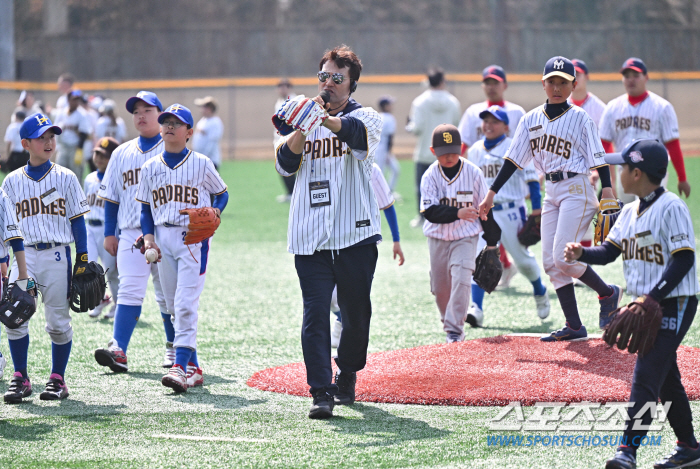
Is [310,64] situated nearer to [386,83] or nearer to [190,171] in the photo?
[386,83]

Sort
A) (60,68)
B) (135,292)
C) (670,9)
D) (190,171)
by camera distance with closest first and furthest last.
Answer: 1. (190,171)
2. (135,292)
3. (60,68)
4. (670,9)

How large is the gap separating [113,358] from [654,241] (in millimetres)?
3868

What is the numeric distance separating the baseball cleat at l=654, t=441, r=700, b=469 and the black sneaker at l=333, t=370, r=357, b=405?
6.24 feet

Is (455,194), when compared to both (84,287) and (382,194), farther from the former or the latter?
(84,287)

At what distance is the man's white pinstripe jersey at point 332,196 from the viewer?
4887mm

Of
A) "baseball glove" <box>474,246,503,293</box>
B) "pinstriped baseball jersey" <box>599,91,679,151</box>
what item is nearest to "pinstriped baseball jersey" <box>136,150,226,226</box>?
"baseball glove" <box>474,246,503,293</box>

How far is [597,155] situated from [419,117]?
24.0 ft

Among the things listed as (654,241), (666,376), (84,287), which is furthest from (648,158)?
(84,287)

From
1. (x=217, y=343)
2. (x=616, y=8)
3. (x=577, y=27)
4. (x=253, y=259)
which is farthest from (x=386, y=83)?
(x=217, y=343)

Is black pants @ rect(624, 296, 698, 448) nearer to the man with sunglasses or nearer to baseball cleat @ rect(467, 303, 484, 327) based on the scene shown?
the man with sunglasses

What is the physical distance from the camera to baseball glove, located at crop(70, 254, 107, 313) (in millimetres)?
5543

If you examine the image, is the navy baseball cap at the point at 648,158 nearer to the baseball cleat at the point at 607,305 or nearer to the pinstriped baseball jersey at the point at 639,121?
the baseball cleat at the point at 607,305

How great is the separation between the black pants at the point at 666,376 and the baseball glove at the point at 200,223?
114 inches

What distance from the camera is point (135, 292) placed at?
630cm
